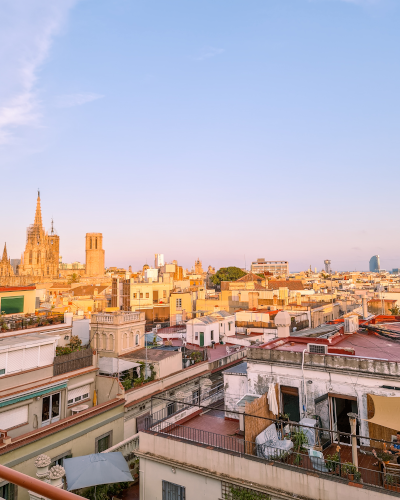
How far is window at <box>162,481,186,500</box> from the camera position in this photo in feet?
34.6

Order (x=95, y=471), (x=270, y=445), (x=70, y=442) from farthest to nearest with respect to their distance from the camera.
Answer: (x=70, y=442), (x=95, y=471), (x=270, y=445)

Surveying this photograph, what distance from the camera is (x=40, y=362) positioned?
704 inches

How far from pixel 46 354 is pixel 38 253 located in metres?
149

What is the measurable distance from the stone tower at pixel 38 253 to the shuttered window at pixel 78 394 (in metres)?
140

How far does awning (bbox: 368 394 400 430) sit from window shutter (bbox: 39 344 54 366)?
14.3 m

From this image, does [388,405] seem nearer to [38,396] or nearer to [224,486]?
[224,486]

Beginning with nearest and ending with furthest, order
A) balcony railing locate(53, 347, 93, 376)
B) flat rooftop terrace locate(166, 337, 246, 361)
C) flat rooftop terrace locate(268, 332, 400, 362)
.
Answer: flat rooftop terrace locate(268, 332, 400, 362) < balcony railing locate(53, 347, 93, 376) < flat rooftop terrace locate(166, 337, 246, 361)

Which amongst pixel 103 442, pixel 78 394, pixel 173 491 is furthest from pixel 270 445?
pixel 78 394

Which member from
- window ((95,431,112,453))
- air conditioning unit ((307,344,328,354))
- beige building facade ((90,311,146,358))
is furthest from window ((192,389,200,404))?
air conditioning unit ((307,344,328,354))

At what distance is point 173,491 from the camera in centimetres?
1071

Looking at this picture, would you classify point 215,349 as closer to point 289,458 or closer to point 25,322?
point 25,322

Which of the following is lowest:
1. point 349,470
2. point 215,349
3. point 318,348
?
point 215,349

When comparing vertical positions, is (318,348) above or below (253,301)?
above

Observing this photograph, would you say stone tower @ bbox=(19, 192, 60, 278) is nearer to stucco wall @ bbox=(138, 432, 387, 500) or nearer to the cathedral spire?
the cathedral spire
